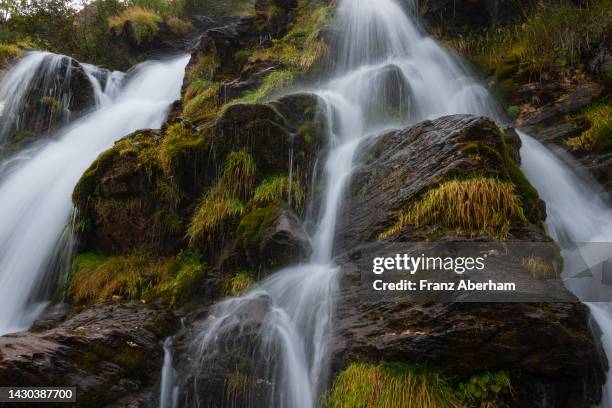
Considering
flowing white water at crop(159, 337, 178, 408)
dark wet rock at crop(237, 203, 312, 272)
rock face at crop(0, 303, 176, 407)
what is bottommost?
flowing white water at crop(159, 337, 178, 408)

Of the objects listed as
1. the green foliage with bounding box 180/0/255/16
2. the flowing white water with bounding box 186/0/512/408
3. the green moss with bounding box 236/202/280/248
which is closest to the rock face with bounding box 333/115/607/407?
the flowing white water with bounding box 186/0/512/408

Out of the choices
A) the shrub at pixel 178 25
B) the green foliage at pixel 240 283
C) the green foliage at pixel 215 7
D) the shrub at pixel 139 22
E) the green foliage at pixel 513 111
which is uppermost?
the green foliage at pixel 215 7

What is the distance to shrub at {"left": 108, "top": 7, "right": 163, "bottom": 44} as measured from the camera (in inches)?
628

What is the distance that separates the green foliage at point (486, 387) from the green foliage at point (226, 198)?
3.92 meters

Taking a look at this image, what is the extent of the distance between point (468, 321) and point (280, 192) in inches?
136

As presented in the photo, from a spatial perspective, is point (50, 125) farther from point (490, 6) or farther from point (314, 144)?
point (490, 6)

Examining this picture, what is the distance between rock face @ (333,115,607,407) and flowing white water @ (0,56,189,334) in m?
4.81

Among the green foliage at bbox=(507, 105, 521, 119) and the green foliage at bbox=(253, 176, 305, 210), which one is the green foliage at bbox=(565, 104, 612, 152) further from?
the green foliage at bbox=(253, 176, 305, 210)

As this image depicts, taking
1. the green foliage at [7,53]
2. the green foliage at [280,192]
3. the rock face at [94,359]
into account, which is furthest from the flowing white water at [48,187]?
the green foliage at [280,192]

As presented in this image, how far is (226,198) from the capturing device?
6629 millimetres

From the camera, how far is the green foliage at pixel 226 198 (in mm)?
6434

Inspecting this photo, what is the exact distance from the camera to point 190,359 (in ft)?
14.7

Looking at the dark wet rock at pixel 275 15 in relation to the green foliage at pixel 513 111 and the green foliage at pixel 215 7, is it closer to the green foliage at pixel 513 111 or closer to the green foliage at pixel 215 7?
the green foliage at pixel 513 111

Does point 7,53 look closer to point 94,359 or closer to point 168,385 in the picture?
point 94,359
